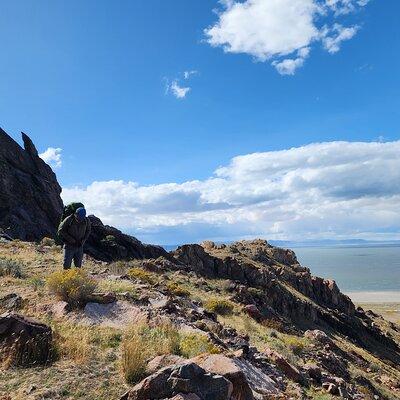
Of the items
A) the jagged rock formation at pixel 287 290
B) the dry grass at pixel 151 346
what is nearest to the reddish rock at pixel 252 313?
the jagged rock formation at pixel 287 290

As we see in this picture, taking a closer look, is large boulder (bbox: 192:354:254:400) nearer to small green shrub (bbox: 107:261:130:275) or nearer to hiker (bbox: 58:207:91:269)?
hiker (bbox: 58:207:91:269)

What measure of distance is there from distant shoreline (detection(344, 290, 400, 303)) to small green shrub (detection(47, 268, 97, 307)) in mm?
109435

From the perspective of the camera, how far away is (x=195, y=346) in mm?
9141

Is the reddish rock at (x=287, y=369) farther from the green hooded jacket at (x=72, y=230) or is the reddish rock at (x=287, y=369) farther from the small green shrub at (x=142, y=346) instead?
the green hooded jacket at (x=72, y=230)

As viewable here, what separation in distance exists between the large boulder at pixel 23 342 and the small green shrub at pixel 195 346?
2.62 metres

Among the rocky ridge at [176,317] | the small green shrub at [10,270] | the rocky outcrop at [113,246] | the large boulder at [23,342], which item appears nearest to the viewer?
the rocky ridge at [176,317]

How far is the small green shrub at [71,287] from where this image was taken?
441 inches

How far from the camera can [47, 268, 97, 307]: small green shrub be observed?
36.8 feet

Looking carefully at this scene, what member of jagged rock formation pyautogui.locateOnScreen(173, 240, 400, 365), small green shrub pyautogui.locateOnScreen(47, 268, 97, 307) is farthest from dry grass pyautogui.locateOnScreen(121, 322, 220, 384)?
jagged rock formation pyautogui.locateOnScreen(173, 240, 400, 365)

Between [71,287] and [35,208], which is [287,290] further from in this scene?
[71,287]

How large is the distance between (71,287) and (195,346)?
163 inches

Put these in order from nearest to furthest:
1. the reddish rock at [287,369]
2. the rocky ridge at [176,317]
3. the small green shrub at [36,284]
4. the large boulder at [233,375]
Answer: the large boulder at [233,375] < the rocky ridge at [176,317] < the reddish rock at [287,369] < the small green shrub at [36,284]

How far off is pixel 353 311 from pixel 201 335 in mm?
57693

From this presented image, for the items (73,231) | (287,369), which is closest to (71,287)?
(73,231)
